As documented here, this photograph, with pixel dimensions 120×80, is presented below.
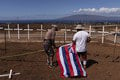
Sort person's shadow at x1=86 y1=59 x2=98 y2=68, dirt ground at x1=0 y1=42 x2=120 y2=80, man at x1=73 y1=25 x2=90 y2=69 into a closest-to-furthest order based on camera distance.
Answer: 1. dirt ground at x1=0 y1=42 x2=120 y2=80
2. man at x1=73 y1=25 x2=90 y2=69
3. person's shadow at x1=86 y1=59 x2=98 y2=68

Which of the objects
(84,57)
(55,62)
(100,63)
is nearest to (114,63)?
(100,63)

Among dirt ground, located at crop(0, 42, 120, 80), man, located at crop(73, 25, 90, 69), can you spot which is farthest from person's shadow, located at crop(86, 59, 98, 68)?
man, located at crop(73, 25, 90, 69)

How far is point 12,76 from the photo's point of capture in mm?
7715

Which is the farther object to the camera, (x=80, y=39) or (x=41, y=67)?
(x=41, y=67)

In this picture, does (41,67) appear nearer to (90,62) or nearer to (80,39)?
(80,39)

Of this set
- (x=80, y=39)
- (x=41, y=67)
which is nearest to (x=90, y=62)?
(x=80, y=39)

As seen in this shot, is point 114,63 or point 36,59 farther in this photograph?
point 36,59

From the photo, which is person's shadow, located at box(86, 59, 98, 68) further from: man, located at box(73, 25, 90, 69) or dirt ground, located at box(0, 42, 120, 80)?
man, located at box(73, 25, 90, 69)

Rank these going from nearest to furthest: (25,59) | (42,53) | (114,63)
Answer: (114,63)
(25,59)
(42,53)

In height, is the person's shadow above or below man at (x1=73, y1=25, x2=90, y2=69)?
below

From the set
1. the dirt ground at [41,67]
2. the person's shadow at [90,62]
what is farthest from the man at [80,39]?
the person's shadow at [90,62]

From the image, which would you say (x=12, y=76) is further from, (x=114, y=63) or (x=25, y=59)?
(x=114, y=63)

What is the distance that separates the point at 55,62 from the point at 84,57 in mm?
1652

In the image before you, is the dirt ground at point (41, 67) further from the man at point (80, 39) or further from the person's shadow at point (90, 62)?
the man at point (80, 39)
